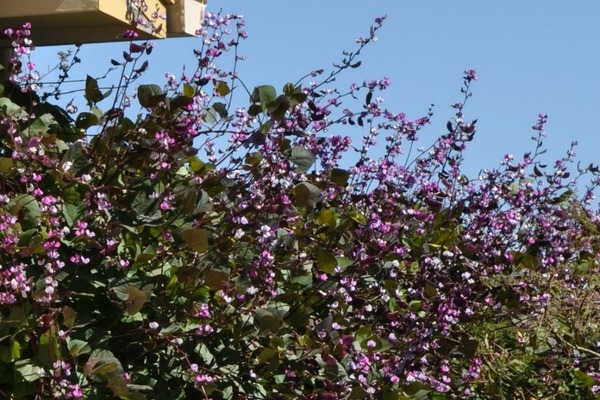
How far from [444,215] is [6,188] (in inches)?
83.6

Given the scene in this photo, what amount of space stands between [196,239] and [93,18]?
217 centimetres

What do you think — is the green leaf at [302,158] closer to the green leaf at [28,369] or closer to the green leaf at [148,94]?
the green leaf at [148,94]

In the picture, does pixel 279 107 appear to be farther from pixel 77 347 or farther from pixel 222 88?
pixel 77 347

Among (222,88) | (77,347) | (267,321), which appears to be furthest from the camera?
(222,88)

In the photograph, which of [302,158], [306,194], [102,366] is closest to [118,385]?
[102,366]

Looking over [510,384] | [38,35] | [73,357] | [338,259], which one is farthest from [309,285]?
[38,35]

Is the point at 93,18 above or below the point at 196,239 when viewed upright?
above

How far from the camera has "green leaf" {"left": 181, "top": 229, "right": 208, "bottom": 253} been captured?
11.8ft

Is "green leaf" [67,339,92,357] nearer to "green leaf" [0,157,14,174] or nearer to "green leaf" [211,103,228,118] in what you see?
"green leaf" [0,157,14,174]

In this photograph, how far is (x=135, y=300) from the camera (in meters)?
3.49

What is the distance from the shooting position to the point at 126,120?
4.01 m

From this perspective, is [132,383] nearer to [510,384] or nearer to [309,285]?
[309,285]

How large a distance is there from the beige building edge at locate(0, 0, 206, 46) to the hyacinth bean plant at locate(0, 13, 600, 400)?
1.60 ft

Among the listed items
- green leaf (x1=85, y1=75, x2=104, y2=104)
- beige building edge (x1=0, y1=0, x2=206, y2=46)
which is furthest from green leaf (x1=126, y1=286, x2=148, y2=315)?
beige building edge (x1=0, y1=0, x2=206, y2=46)
